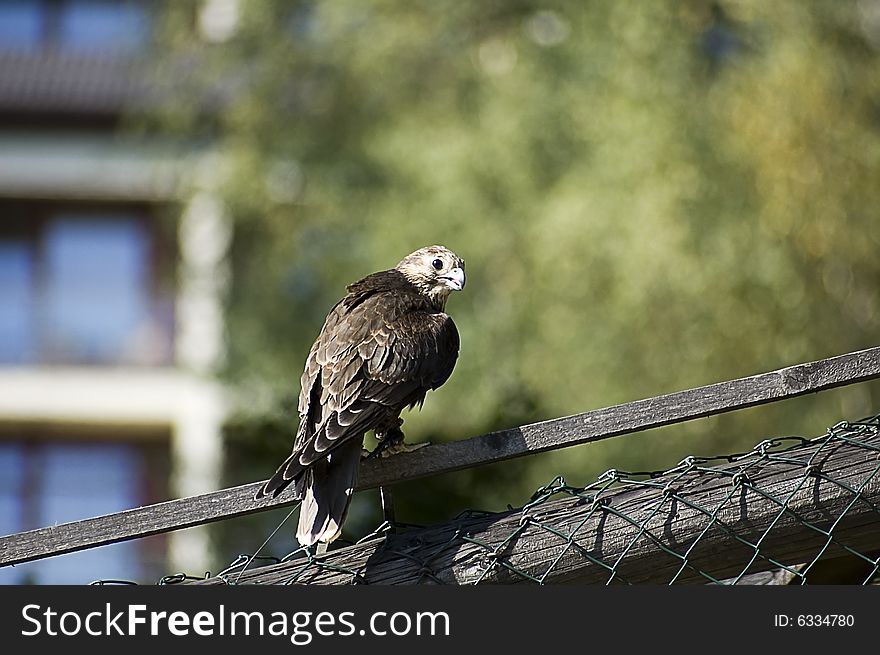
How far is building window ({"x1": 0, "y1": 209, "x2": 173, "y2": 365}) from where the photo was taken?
1516 cm

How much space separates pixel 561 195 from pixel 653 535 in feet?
18.0

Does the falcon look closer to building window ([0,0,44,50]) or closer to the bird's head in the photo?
the bird's head

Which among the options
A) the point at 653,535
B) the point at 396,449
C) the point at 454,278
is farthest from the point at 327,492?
the point at 454,278

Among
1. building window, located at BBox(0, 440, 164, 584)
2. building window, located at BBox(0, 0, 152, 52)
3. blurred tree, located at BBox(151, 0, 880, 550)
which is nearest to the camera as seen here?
blurred tree, located at BBox(151, 0, 880, 550)

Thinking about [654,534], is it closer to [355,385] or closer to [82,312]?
[355,385]

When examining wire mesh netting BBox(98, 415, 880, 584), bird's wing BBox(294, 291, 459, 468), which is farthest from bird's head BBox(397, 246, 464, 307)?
wire mesh netting BBox(98, 415, 880, 584)

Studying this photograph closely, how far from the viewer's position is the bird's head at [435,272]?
12.4ft

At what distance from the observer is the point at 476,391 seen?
713 centimetres

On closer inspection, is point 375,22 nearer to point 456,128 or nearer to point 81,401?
point 456,128

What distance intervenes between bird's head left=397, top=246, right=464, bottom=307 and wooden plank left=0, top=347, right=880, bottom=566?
145cm

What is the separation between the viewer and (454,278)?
12.5 ft

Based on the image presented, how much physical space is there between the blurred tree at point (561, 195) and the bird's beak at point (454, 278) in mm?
1231

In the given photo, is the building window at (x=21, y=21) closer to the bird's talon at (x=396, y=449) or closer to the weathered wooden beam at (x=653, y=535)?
the bird's talon at (x=396, y=449)

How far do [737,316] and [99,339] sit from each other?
398 inches
